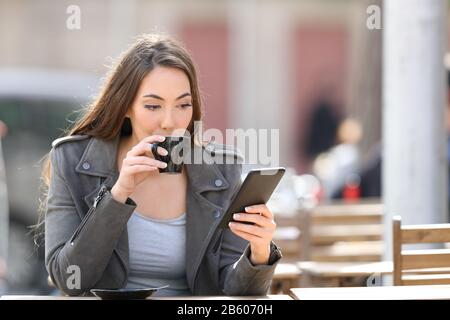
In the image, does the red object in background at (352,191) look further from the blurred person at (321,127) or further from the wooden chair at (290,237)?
the blurred person at (321,127)

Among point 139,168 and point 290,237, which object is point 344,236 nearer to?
point 290,237

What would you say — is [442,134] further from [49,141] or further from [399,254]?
[49,141]

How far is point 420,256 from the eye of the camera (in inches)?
147

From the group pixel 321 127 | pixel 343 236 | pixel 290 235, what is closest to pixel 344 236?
pixel 343 236

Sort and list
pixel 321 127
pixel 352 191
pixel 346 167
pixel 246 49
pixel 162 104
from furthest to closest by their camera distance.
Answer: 1. pixel 246 49
2. pixel 321 127
3. pixel 346 167
4. pixel 352 191
5. pixel 162 104

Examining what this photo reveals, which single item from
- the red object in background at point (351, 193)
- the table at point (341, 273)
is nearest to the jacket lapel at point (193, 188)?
the table at point (341, 273)

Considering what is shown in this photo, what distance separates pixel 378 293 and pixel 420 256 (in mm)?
641

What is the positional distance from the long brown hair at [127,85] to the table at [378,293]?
0.87 meters

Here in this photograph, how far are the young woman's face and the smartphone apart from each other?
1.62 feet

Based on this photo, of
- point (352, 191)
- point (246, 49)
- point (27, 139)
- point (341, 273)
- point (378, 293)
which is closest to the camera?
point (378, 293)

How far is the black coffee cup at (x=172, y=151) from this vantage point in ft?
10.9

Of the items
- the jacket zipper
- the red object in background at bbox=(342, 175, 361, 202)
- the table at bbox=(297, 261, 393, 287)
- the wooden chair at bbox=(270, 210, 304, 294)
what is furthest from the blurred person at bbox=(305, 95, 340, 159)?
the jacket zipper

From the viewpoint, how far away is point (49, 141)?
950 centimetres

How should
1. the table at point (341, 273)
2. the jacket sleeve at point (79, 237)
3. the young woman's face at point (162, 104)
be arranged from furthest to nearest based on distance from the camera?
the table at point (341, 273) → the young woman's face at point (162, 104) → the jacket sleeve at point (79, 237)
